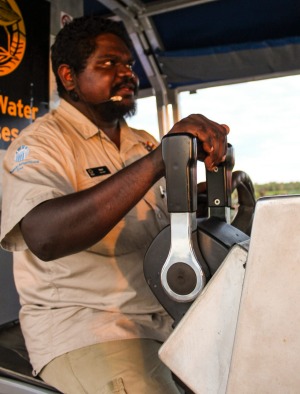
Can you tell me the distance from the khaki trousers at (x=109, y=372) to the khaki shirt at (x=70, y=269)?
0.03 meters

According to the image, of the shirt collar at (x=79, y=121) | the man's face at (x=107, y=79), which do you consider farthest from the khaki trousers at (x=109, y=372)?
the man's face at (x=107, y=79)

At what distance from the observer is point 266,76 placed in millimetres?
2971

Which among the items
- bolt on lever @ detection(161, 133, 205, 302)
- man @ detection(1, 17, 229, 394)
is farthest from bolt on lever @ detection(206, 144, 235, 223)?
bolt on lever @ detection(161, 133, 205, 302)

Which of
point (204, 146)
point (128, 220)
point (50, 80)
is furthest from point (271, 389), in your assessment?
point (50, 80)

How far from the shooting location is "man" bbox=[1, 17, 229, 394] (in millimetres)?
1098

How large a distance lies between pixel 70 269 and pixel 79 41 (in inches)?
33.6

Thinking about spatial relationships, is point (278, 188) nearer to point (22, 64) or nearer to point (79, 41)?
point (22, 64)

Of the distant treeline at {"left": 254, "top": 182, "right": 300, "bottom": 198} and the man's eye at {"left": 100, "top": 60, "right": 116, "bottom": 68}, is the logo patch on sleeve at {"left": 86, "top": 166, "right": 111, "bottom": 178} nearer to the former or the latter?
the man's eye at {"left": 100, "top": 60, "right": 116, "bottom": 68}

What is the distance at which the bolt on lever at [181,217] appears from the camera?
34.1 inches

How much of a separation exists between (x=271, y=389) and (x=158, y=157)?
51cm

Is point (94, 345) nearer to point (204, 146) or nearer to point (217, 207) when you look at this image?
point (217, 207)

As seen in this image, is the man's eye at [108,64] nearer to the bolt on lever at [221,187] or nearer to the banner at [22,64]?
the banner at [22,64]

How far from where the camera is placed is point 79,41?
1776mm

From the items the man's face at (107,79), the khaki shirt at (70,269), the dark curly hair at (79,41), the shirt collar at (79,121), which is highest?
the dark curly hair at (79,41)
